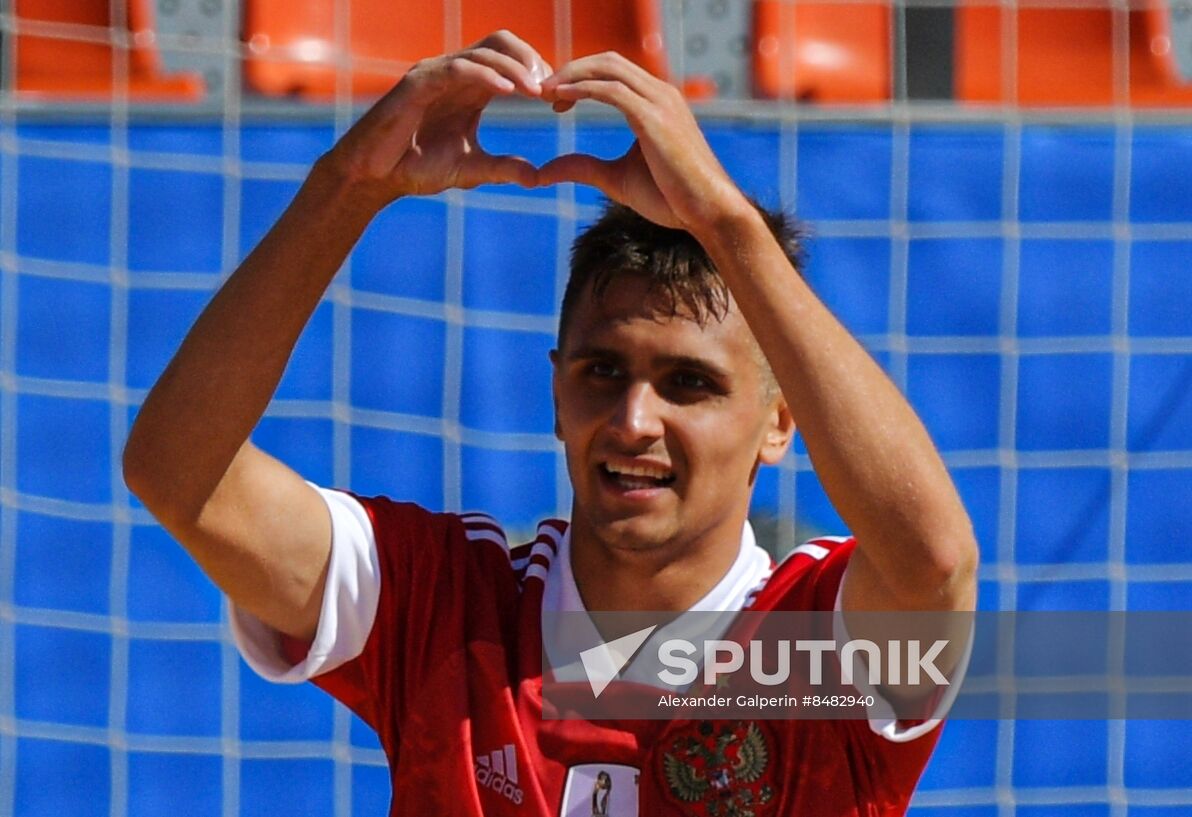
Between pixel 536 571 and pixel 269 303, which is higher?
pixel 269 303

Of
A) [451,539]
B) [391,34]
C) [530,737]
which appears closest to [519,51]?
[451,539]

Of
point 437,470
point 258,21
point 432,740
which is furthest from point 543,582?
point 258,21

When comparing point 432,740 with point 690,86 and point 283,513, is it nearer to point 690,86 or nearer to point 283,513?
point 283,513

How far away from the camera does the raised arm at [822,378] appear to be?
139 centimetres

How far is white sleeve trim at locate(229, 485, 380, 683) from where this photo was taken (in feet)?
5.11

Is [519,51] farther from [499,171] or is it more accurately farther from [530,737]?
[530,737]

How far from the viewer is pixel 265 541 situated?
1.50 m

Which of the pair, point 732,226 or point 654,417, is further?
point 654,417

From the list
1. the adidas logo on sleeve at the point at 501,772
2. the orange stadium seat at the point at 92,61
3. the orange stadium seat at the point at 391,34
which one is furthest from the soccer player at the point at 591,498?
the orange stadium seat at the point at 92,61

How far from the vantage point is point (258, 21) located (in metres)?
3.39

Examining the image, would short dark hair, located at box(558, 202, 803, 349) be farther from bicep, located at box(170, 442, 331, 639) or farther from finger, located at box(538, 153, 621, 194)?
bicep, located at box(170, 442, 331, 639)

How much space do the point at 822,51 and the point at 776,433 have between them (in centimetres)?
189

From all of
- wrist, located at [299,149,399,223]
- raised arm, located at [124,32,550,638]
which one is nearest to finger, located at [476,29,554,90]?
raised arm, located at [124,32,550,638]

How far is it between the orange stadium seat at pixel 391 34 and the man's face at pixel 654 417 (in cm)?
162
